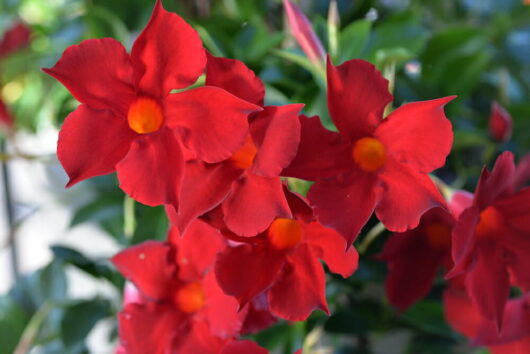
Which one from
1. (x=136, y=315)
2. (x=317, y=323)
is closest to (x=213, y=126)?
(x=136, y=315)

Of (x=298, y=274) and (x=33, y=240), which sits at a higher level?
(x=298, y=274)

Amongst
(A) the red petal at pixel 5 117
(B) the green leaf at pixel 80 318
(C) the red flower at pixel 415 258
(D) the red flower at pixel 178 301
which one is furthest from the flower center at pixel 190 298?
(A) the red petal at pixel 5 117

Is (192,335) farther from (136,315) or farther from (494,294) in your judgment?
(494,294)

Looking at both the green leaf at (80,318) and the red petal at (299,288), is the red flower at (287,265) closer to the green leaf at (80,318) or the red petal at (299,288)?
the red petal at (299,288)

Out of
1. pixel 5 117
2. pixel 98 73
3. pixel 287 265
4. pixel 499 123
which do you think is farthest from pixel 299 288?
pixel 5 117

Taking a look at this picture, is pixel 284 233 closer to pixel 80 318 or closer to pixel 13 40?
pixel 80 318

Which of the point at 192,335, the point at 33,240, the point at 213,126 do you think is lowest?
the point at 33,240
